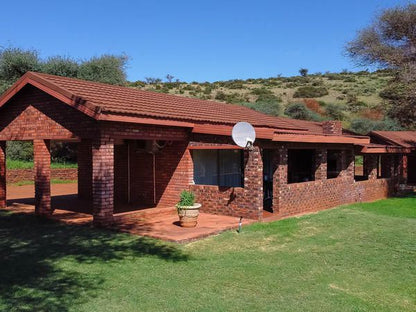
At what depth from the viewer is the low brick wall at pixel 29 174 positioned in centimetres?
2294

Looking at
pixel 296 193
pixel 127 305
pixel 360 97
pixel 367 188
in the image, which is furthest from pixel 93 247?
pixel 360 97

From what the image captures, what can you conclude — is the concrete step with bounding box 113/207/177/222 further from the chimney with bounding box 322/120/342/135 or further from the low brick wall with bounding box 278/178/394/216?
Answer: the chimney with bounding box 322/120/342/135

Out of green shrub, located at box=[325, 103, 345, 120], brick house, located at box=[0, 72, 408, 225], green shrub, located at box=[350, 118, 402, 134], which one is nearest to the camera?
brick house, located at box=[0, 72, 408, 225]

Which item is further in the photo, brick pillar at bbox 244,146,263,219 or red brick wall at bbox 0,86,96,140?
brick pillar at bbox 244,146,263,219

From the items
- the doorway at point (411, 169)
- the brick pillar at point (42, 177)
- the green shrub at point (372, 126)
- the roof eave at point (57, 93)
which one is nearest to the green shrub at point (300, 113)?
the green shrub at point (372, 126)

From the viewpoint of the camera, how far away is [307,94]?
180 ft

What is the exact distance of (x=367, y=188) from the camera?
54.5ft

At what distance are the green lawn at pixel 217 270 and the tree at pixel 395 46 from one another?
11.4 metres

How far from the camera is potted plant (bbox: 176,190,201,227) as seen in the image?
387 inches

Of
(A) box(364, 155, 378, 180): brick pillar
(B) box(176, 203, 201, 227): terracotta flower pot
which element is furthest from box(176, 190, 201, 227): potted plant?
(A) box(364, 155, 378, 180): brick pillar

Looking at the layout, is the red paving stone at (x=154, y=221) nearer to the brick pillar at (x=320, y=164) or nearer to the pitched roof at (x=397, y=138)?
the brick pillar at (x=320, y=164)

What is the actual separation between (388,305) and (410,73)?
50.9 feet

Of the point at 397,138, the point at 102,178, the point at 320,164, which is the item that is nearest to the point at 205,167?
the point at 320,164

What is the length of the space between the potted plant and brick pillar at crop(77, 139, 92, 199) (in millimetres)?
6492
